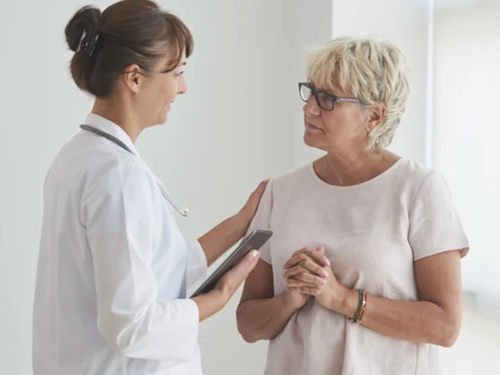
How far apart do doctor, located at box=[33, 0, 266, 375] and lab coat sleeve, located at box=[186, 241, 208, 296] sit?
221mm

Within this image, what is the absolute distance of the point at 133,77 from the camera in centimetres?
133

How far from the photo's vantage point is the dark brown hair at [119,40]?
130 centimetres

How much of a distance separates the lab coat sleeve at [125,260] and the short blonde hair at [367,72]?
0.67 metres

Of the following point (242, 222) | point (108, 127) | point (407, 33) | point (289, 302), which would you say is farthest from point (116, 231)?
point (407, 33)

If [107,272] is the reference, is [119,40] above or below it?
above

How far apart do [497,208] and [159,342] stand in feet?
5.12

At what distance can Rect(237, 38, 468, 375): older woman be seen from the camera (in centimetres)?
160

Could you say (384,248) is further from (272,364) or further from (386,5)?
(386,5)

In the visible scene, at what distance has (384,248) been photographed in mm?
1621

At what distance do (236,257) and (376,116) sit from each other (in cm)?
57

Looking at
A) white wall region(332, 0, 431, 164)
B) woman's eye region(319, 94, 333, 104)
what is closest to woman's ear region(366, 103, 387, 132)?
woman's eye region(319, 94, 333, 104)

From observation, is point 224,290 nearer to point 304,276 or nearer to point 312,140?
point 304,276

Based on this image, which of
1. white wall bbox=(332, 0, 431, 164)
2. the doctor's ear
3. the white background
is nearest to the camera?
the doctor's ear

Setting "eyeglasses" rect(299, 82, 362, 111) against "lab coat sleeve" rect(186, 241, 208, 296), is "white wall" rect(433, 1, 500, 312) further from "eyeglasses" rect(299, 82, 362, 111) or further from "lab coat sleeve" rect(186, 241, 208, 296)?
"lab coat sleeve" rect(186, 241, 208, 296)
